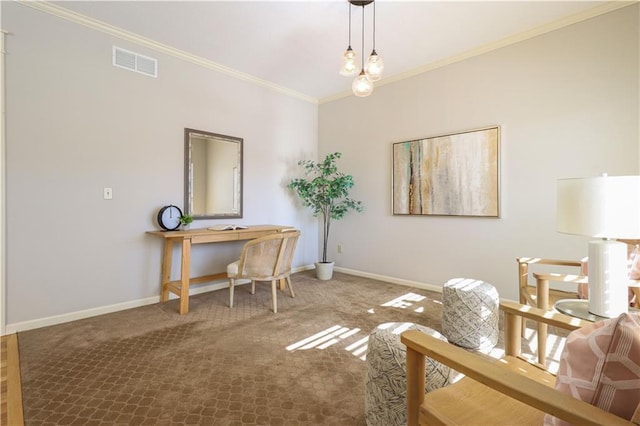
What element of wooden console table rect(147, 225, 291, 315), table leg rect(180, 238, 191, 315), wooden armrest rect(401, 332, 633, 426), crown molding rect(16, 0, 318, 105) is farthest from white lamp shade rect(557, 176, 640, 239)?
crown molding rect(16, 0, 318, 105)

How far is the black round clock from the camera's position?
2984 millimetres

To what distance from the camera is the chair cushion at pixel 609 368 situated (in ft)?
2.15

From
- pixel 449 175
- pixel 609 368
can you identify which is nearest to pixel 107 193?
pixel 609 368

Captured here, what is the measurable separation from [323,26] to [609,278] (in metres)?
2.87

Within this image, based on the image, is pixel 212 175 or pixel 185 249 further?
pixel 212 175

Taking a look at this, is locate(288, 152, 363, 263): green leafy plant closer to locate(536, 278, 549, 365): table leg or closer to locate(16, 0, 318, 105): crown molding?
locate(16, 0, 318, 105): crown molding

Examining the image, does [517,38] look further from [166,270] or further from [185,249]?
[166,270]

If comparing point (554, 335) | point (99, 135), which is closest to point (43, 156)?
point (99, 135)

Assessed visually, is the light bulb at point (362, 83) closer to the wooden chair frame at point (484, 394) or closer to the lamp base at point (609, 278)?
the lamp base at point (609, 278)

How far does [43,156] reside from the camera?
96.3 inches

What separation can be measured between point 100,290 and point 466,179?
13.0 ft

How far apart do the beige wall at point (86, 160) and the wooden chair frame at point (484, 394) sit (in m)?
2.99

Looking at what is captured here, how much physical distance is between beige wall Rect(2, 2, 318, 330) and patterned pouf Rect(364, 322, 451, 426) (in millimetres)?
2702

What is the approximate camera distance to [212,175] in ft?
11.7
